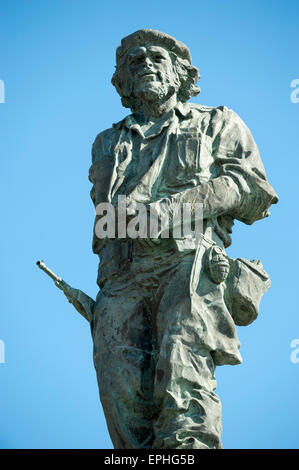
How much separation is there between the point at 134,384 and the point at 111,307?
0.84 m

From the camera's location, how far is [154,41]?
43.1 feet

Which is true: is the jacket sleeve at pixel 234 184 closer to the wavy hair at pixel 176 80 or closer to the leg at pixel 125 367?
the wavy hair at pixel 176 80

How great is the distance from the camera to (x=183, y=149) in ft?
41.1

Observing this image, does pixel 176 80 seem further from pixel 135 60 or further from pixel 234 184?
pixel 234 184

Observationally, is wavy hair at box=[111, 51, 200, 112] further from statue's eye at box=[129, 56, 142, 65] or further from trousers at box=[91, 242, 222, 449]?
trousers at box=[91, 242, 222, 449]

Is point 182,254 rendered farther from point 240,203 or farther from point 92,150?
point 92,150

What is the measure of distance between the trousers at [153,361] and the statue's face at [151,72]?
5.93 ft

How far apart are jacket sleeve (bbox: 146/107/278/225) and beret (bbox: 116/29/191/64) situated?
0.83m

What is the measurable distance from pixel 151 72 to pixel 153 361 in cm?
308

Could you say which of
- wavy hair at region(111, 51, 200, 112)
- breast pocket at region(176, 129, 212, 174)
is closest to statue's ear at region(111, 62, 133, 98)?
wavy hair at region(111, 51, 200, 112)

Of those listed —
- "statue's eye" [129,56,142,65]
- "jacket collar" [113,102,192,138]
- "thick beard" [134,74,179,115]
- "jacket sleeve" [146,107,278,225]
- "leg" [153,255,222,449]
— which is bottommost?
"leg" [153,255,222,449]

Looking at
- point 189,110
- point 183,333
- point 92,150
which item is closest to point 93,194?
point 92,150

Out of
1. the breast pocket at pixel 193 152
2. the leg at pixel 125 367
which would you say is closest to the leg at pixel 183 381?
the leg at pixel 125 367

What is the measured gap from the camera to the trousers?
37.1 ft
